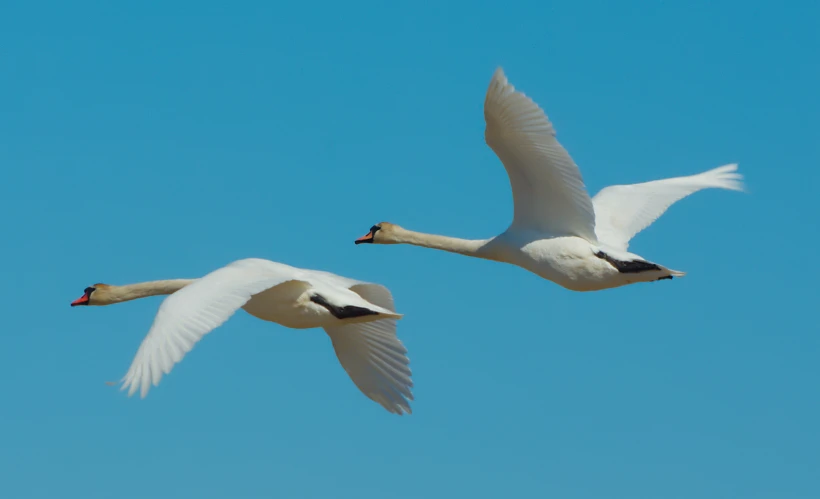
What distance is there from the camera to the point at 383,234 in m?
18.7

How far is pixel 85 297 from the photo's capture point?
1886cm

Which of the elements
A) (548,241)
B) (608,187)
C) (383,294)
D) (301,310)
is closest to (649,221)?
(608,187)

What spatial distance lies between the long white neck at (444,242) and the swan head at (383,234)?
0.01m

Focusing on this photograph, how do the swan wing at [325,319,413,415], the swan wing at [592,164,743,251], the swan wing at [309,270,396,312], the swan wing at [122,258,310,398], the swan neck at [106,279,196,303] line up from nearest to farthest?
the swan wing at [122,258,310,398]
the swan wing at [309,270,396,312]
the swan wing at [325,319,413,415]
the swan neck at [106,279,196,303]
the swan wing at [592,164,743,251]

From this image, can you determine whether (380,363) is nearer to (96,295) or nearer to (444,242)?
(444,242)

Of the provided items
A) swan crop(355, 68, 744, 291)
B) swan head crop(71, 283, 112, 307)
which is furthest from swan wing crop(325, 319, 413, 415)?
swan head crop(71, 283, 112, 307)

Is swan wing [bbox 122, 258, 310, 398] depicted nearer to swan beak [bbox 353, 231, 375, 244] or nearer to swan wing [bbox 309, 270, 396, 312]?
swan wing [bbox 309, 270, 396, 312]

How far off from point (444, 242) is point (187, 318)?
5.46 metres

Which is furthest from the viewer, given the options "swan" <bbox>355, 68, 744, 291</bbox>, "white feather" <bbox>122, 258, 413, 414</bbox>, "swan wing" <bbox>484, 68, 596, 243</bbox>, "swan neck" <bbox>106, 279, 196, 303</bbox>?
"swan neck" <bbox>106, 279, 196, 303</bbox>

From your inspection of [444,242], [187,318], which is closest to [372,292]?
[444,242]

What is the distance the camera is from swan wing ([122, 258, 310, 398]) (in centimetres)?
1289

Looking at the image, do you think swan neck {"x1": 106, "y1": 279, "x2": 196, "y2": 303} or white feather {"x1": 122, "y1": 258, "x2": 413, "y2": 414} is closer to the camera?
white feather {"x1": 122, "y1": 258, "x2": 413, "y2": 414}

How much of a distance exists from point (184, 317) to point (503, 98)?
4181 millimetres

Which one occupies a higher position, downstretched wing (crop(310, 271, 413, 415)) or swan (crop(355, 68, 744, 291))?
swan (crop(355, 68, 744, 291))
